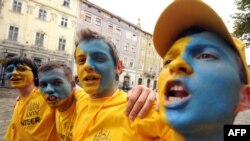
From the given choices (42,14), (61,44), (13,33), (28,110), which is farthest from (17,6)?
(28,110)

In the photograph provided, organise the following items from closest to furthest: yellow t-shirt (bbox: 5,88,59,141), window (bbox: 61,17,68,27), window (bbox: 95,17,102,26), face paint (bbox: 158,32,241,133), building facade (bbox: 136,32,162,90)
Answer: face paint (bbox: 158,32,241,133)
yellow t-shirt (bbox: 5,88,59,141)
window (bbox: 61,17,68,27)
window (bbox: 95,17,102,26)
building facade (bbox: 136,32,162,90)

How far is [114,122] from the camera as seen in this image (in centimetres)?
186

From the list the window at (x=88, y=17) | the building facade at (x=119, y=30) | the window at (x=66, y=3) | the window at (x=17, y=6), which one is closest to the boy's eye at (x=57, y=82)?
the window at (x=17, y=6)

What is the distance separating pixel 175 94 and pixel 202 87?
4.8 inches

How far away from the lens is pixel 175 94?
4.00ft

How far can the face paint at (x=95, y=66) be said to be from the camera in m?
2.16

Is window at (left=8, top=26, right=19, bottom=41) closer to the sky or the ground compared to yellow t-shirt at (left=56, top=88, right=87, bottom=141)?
Answer: closer to the sky

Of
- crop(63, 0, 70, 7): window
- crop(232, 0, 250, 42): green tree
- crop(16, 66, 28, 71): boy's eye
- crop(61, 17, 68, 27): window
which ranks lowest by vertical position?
crop(16, 66, 28, 71): boy's eye

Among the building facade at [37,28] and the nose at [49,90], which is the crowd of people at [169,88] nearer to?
the nose at [49,90]

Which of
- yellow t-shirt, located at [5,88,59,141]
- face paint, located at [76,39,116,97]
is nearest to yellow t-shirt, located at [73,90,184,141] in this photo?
face paint, located at [76,39,116,97]

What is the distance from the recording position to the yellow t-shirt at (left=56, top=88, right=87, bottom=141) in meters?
2.48

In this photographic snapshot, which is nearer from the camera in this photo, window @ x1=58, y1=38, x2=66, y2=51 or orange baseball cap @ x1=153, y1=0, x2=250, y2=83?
orange baseball cap @ x1=153, y1=0, x2=250, y2=83

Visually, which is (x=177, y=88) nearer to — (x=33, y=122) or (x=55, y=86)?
(x=55, y=86)

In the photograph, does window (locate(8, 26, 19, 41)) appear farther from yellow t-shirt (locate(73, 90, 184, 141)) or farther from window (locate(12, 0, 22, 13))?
yellow t-shirt (locate(73, 90, 184, 141))
